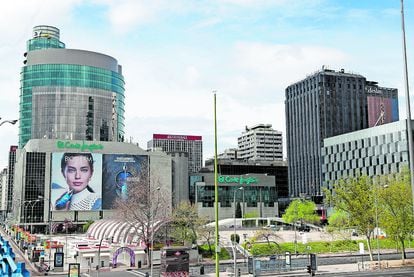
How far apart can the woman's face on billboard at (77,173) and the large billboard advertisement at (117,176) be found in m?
5.47

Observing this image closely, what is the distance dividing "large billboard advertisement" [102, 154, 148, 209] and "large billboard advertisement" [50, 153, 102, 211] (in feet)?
6.43

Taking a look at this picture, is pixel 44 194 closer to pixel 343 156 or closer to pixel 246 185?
pixel 246 185

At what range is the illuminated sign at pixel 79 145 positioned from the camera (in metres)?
158

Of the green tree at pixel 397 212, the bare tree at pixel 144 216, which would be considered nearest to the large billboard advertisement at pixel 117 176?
the bare tree at pixel 144 216

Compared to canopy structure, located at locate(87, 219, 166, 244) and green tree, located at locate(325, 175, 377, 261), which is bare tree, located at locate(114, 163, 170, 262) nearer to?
canopy structure, located at locate(87, 219, 166, 244)

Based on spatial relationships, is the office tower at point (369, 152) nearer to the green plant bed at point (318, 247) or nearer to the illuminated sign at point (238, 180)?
the illuminated sign at point (238, 180)

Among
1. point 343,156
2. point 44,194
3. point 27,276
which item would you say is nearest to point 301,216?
point 343,156

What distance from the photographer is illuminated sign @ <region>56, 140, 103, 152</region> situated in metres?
158

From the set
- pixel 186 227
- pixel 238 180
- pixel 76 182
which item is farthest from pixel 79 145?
pixel 186 227

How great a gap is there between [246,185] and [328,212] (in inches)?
1135

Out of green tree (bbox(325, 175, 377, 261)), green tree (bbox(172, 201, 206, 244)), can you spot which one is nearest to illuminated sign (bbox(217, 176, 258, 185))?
green tree (bbox(172, 201, 206, 244))

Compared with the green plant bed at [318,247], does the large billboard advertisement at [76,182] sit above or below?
above

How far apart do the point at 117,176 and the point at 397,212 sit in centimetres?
10661

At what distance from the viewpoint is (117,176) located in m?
160
